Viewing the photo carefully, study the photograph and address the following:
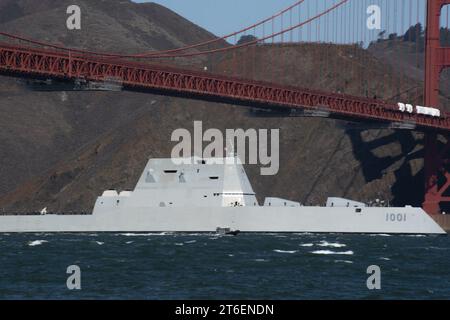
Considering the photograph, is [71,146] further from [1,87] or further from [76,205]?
[76,205]

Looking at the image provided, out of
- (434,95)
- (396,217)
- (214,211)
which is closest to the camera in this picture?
(214,211)

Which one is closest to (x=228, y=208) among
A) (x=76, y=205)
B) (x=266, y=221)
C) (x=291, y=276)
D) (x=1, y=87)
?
(x=266, y=221)

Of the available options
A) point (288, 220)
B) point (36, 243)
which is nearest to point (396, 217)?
point (288, 220)

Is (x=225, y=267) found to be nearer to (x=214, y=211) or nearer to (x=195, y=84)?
(x=214, y=211)

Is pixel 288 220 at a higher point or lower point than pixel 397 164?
lower

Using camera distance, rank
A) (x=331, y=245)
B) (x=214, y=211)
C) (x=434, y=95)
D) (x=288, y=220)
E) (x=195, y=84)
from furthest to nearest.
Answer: (x=434, y=95), (x=195, y=84), (x=214, y=211), (x=288, y=220), (x=331, y=245)

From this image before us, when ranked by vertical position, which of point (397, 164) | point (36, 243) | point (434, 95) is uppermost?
point (434, 95)
